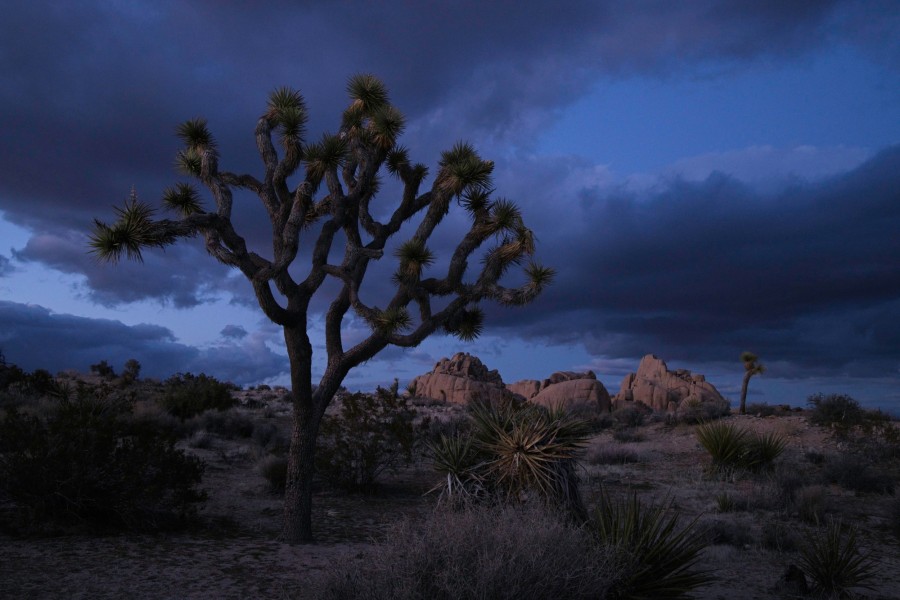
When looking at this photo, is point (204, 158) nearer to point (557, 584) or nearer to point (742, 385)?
point (557, 584)

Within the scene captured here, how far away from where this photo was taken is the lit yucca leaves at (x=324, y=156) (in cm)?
1224

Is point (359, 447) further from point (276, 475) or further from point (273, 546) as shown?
point (273, 546)

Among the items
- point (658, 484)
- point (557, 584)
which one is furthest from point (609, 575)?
point (658, 484)

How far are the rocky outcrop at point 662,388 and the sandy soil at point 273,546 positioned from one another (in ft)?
92.0

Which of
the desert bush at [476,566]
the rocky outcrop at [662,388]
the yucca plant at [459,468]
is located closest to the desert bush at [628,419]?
the rocky outcrop at [662,388]

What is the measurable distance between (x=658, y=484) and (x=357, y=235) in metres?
10.5

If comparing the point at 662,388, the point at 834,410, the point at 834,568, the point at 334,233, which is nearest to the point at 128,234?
the point at 334,233

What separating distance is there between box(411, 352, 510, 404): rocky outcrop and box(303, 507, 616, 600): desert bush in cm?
4046

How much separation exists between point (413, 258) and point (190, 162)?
5018mm

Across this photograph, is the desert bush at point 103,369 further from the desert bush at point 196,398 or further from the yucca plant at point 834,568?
the yucca plant at point 834,568

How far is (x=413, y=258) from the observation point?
12180 millimetres

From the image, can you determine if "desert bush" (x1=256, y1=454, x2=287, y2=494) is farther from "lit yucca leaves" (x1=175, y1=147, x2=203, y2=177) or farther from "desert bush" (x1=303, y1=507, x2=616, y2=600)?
"desert bush" (x1=303, y1=507, x2=616, y2=600)

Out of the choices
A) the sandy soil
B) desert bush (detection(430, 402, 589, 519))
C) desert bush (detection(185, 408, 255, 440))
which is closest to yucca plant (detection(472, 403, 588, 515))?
desert bush (detection(430, 402, 589, 519))

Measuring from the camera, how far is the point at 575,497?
8.38 m
